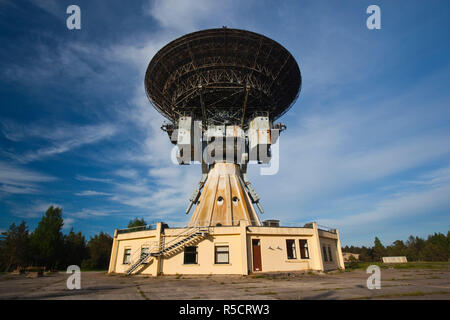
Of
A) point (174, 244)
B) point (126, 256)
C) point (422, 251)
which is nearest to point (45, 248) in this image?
point (126, 256)

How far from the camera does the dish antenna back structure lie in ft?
82.5

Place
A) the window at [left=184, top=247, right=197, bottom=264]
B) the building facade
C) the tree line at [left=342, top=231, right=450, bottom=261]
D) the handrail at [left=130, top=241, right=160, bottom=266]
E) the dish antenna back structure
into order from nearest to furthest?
the building facade < the window at [left=184, top=247, right=197, bottom=264] < the handrail at [left=130, top=241, right=160, bottom=266] < the dish antenna back structure < the tree line at [left=342, top=231, right=450, bottom=261]

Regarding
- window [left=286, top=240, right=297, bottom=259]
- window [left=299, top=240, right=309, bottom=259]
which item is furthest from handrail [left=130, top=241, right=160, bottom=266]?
window [left=299, top=240, right=309, bottom=259]

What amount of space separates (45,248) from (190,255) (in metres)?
46.0

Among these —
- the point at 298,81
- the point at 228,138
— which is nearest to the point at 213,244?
the point at 228,138

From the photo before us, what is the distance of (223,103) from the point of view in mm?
29516

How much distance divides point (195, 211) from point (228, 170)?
6.52m

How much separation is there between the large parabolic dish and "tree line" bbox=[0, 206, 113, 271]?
43558mm

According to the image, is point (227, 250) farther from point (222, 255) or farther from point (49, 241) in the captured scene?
point (49, 241)

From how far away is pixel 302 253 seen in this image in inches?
910

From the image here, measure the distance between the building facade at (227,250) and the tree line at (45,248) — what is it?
129ft

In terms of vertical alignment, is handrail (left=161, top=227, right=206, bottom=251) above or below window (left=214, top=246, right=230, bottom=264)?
above

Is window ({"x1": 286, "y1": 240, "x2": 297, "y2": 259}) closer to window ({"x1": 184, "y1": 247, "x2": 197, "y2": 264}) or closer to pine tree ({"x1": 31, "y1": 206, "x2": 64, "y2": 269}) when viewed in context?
window ({"x1": 184, "y1": 247, "x2": 197, "y2": 264})
